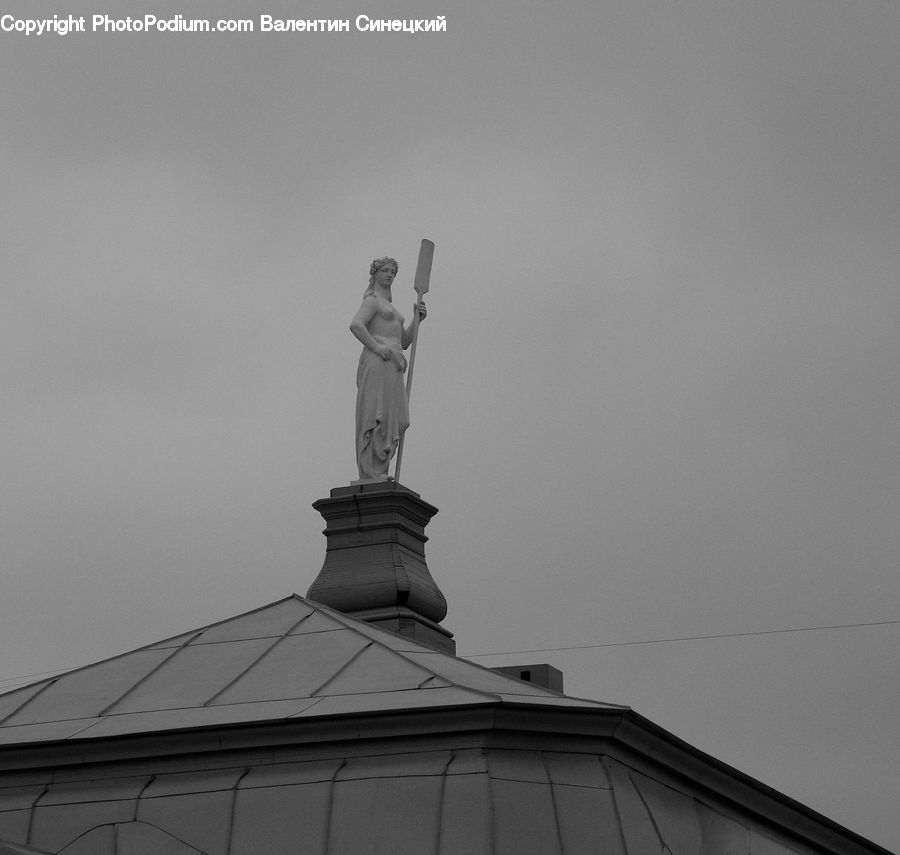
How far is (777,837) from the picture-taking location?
28.7 metres

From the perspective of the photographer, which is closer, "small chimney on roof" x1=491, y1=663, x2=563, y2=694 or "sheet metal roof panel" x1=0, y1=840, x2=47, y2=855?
"sheet metal roof panel" x1=0, y1=840, x2=47, y2=855

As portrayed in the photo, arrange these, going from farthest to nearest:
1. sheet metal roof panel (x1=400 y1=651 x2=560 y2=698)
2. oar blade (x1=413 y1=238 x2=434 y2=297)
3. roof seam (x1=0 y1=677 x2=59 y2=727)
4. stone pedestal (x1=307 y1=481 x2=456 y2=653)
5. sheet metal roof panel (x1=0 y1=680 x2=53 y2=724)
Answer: oar blade (x1=413 y1=238 x2=434 y2=297)
stone pedestal (x1=307 y1=481 x2=456 y2=653)
sheet metal roof panel (x1=0 y1=680 x2=53 y2=724)
roof seam (x1=0 y1=677 x2=59 y2=727)
sheet metal roof panel (x1=400 y1=651 x2=560 y2=698)

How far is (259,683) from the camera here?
27594 millimetres

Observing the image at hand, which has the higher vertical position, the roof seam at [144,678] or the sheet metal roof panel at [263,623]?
the sheet metal roof panel at [263,623]

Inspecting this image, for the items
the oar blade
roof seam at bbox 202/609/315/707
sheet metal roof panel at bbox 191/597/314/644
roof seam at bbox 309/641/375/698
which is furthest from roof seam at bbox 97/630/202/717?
the oar blade

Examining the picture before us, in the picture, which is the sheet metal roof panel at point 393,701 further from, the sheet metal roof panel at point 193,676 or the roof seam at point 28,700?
the roof seam at point 28,700

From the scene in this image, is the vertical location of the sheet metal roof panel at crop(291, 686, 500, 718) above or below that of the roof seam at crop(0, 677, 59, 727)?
below

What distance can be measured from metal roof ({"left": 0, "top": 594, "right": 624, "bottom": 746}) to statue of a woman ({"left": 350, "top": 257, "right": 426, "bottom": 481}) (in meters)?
3.23

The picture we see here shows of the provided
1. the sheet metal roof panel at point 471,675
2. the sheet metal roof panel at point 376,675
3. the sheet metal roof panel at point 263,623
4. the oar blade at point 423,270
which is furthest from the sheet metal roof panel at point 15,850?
the oar blade at point 423,270

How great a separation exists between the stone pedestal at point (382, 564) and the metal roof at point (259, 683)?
2.18 metres

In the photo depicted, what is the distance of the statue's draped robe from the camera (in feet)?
107

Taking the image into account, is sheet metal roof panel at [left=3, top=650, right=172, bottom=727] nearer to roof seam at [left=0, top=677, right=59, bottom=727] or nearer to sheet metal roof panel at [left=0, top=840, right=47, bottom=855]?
roof seam at [left=0, top=677, right=59, bottom=727]

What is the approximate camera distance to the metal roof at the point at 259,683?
26.3m

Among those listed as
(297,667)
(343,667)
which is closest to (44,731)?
(297,667)
